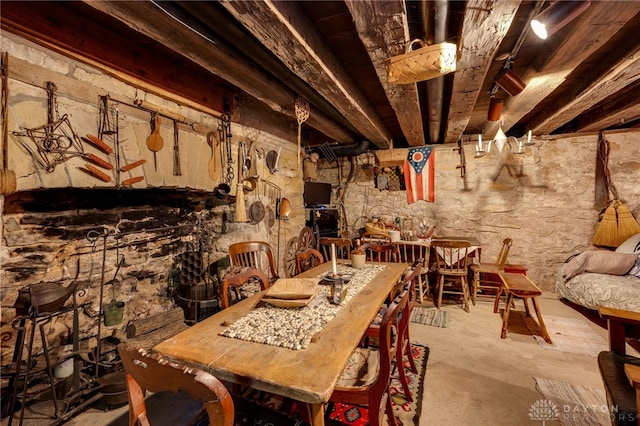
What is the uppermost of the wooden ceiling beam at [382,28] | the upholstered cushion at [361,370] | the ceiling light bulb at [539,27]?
the wooden ceiling beam at [382,28]

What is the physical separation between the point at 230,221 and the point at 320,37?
2.10 m

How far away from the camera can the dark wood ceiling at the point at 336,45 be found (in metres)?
1.35

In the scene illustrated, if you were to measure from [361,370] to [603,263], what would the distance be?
11.7ft

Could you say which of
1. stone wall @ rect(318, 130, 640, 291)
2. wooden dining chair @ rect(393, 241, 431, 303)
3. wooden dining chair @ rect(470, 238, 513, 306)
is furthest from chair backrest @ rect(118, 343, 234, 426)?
stone wall @ rect(318, 130, 640, 291)

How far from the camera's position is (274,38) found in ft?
4.90

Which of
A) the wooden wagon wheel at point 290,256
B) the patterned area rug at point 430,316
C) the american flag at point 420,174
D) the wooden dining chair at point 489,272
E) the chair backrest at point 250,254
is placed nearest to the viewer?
the chair backrest at point 250,254

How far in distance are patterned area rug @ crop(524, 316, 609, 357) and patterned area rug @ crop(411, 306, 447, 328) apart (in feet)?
2.72

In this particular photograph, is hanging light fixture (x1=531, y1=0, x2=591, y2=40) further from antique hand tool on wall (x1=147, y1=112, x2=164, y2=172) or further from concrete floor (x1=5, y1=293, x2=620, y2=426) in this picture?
antique hand tool on wall (x1=147, y1=112, x2=164, y2=172)

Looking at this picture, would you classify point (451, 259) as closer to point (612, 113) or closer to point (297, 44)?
point (612, 113)

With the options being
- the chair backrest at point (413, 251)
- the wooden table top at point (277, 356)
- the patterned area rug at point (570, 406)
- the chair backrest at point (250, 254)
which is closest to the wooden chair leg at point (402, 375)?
the wooden table top at point (277, 356)

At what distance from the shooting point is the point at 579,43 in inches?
62.7

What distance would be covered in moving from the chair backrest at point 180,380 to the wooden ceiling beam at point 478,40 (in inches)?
72.9

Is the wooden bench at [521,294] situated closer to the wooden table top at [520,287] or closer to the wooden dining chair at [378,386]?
the wooden table top at [520,287]

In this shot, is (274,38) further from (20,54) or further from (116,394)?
(116,394)
